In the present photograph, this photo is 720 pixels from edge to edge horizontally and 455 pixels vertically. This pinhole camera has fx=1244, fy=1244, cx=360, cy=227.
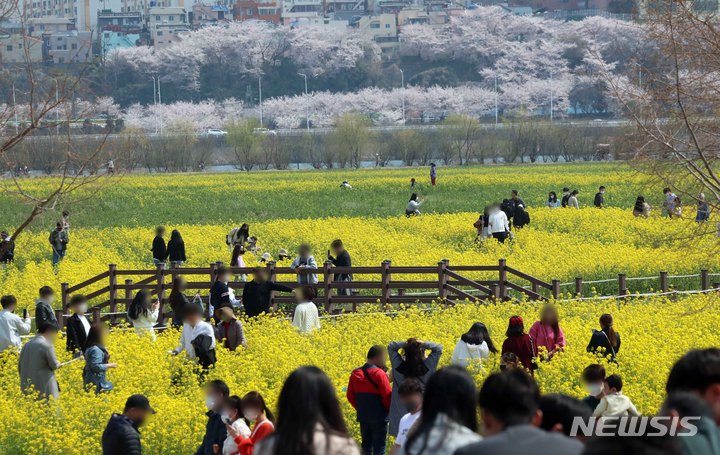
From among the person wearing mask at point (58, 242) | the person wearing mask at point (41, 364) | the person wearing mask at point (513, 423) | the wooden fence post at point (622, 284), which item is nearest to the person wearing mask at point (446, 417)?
the person wearing mask at point (513, 423)

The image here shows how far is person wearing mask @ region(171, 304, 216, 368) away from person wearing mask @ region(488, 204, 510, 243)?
16.0 m

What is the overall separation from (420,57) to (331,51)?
1350 centimetres

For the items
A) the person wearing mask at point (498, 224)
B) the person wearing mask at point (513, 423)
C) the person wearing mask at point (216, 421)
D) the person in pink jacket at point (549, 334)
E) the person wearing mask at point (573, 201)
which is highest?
the person wearing mask at point (513, 423)

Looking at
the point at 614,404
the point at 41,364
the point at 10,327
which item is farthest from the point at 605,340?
the point at 10,327

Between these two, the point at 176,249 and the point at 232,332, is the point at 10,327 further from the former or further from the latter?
the point at 176,249

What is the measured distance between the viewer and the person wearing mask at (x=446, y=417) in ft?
21.9

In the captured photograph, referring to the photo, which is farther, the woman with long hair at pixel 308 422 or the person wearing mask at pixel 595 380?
the person wearing mask at pixel 595 380

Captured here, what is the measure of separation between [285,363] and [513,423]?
9.27m

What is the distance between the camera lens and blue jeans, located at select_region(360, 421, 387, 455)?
36.8ft

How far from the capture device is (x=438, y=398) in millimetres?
6887

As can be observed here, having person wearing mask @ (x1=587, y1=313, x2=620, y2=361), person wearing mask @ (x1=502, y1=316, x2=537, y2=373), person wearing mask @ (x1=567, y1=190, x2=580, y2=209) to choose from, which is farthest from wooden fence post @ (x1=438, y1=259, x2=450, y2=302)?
person wearing mask @ (x1=567, y1=190, x2=580, y2=209)

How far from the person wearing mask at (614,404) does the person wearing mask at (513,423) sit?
3.07 m

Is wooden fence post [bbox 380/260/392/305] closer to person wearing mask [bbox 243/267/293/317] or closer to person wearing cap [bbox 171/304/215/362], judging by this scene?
person wearing mask [bbox 243/267/293/317]

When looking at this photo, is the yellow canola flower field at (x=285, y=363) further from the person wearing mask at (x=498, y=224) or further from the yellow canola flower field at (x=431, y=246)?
the person wearing mask at (x=498, y=224)
